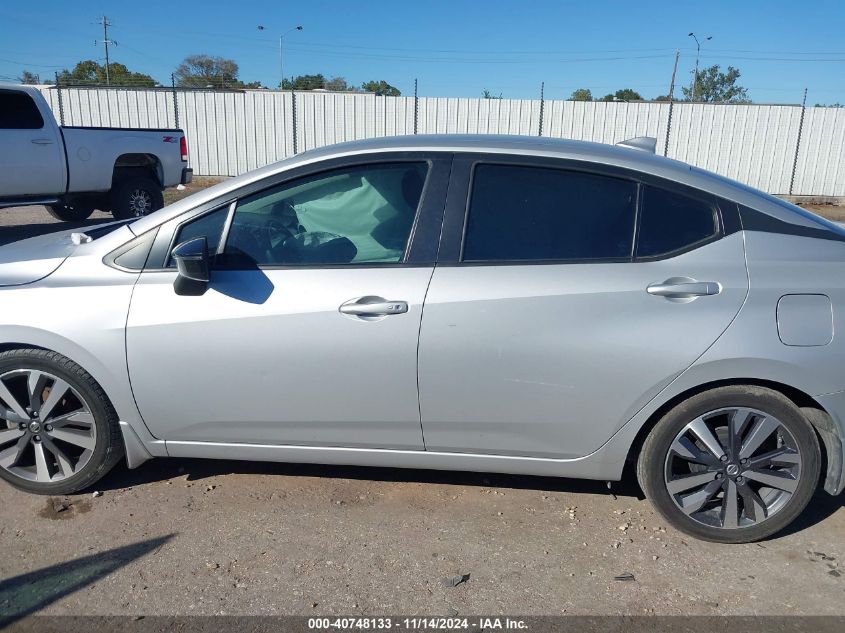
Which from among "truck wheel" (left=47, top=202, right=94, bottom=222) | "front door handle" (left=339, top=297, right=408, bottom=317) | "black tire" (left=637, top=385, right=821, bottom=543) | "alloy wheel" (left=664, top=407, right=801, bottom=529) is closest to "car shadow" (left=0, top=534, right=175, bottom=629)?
"front door handle" (left=339, top=297, right=408, bottom=317)

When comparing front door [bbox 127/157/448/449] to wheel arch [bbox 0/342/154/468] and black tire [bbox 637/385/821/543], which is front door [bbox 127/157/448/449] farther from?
black tire [bbox 637/385/821/543]

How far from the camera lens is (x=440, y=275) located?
2.99 metres

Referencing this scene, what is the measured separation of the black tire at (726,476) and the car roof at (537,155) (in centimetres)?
82

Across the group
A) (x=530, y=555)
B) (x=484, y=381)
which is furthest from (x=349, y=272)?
(x=530, y=555)

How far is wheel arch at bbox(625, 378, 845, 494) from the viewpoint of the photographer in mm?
2928

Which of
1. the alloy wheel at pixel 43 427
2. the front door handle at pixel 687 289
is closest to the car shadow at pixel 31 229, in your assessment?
the alloy wheel at pixel 43 427

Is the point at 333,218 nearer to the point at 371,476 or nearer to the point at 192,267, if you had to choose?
the point at 192,267

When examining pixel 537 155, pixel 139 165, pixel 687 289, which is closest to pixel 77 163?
pixel 139 165

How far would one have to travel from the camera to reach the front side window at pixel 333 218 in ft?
10.3

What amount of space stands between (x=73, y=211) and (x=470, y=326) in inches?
448

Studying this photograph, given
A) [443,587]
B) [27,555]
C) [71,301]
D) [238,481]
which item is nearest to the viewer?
[443,587]

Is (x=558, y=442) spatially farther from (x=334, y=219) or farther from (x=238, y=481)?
(x=238, y=481)

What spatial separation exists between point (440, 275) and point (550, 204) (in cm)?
59

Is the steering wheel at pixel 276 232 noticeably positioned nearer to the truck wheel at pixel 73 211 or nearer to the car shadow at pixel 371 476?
the car shadow at pixel 371 476
